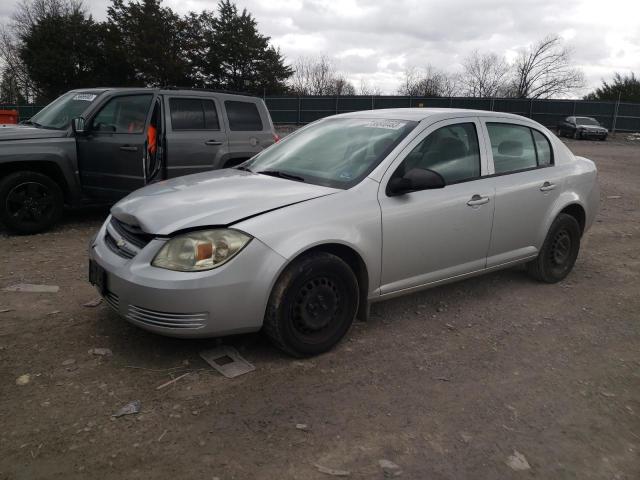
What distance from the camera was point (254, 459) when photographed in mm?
2521

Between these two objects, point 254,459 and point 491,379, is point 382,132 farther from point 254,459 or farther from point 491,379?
point 254,459

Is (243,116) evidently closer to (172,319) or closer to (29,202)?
(29,202)

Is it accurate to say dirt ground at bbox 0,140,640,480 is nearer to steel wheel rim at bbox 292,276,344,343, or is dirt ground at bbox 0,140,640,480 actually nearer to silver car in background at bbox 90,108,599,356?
steel wheel rim at bbox 292,276,344,343

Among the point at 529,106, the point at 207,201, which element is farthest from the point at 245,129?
the point at 529,106

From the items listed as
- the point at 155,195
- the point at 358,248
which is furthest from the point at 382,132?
the point at 155,195

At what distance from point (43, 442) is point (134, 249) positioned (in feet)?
4.00

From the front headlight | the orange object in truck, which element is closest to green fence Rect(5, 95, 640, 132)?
the orange object in truck

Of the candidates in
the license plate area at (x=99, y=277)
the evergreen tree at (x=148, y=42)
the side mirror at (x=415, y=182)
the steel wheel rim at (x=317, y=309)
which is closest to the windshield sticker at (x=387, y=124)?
the side mirror at (x=415, y=182)

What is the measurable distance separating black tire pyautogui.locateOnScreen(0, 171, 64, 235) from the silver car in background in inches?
130

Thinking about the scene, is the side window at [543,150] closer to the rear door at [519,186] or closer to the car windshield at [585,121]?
the rear door at [519,186]

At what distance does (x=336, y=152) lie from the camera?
4.13m

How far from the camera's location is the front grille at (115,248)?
134 inches

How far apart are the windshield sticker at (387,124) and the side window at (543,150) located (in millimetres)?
1627

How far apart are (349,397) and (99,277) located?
179 cm
